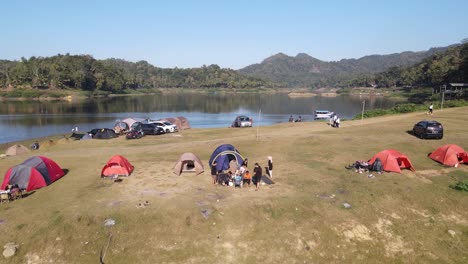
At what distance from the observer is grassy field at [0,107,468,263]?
1778 centimetres

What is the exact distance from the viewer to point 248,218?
796 inches

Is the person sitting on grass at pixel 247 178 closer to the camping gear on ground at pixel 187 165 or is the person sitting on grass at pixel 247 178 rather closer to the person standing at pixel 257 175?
the person standing at pixel 257 175

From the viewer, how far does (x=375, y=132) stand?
44938 millimetres

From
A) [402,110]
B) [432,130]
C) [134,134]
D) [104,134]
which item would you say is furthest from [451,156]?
[402,110]

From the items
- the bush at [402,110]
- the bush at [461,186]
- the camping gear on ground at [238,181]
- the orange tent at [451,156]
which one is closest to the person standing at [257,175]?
the camping gear on ground at [238,181]

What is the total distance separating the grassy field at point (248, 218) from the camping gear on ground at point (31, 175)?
0.99m

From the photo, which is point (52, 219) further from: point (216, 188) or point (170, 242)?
point (216, 188)

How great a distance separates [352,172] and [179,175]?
1382 cm

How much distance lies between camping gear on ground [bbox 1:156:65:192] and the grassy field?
99cm

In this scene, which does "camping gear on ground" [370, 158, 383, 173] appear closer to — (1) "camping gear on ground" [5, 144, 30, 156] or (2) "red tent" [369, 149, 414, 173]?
(2) "red tent" [369, 149, 414, 173]

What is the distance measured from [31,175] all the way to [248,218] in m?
16.1

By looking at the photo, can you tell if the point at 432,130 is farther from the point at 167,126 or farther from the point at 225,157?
the point at 167,126

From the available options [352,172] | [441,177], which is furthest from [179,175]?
[441,177]

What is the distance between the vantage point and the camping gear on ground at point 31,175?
80.5 feet
